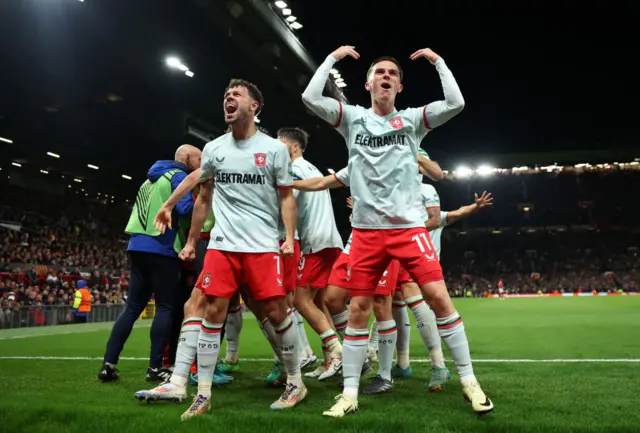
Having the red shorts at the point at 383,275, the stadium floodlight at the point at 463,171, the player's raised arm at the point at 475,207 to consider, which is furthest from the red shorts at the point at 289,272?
the stadium floodlight at the point at 463,171

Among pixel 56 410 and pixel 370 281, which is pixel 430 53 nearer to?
pixel 370 281

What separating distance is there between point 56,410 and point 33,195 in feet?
109

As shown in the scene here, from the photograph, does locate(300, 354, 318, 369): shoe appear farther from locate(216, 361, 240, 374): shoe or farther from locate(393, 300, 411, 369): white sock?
locate(393, 300, 411, 369): white sock

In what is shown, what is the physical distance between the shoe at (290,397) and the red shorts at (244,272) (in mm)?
655

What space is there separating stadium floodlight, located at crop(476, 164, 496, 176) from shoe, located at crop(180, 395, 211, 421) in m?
47.6

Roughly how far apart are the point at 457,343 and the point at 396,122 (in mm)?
1558

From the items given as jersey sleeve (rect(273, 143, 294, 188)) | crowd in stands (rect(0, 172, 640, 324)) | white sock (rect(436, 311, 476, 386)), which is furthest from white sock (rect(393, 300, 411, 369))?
crowd in stands (rect(0, 172, 640, 324))

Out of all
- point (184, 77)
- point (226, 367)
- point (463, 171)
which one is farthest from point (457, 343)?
point (463, 171)

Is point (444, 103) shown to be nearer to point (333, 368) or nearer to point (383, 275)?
point (383, 275)

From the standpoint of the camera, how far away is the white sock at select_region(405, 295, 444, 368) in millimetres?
4480

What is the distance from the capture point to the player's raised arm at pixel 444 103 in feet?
11.8

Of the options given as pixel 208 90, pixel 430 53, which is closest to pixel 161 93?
pixel 208 90

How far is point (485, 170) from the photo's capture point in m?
48.9

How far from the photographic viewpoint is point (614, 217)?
52.9 metres
